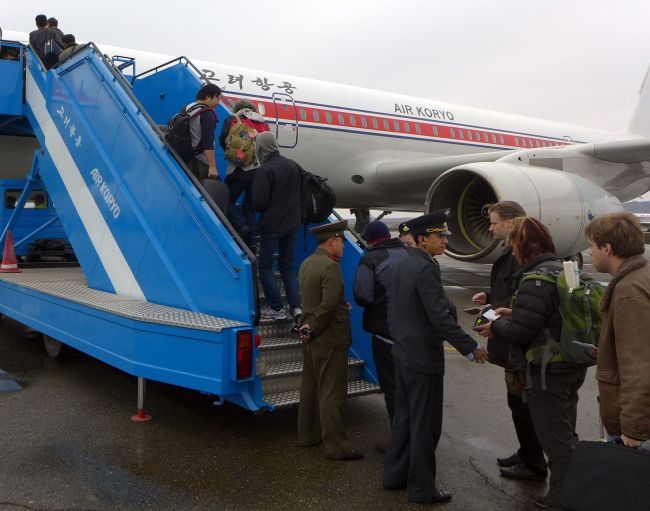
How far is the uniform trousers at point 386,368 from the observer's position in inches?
145

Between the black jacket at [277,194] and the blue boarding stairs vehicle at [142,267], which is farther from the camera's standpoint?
the black jacket at [277,194]

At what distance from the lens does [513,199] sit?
24.8 ft

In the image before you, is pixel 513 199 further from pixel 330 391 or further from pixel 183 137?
pixel 330 391

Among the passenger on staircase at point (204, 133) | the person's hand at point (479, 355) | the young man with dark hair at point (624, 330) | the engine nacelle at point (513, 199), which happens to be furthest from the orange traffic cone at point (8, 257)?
the young man with dark hair at point (624, 330)

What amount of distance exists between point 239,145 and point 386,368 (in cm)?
216

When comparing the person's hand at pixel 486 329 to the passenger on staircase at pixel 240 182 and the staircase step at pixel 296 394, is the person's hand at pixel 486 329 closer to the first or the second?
the staircase step at pixel 296 394

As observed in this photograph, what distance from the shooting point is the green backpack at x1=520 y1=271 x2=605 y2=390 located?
2.73 m

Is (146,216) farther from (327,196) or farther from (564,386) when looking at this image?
(564,386)

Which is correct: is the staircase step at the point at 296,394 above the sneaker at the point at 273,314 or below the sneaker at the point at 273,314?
below

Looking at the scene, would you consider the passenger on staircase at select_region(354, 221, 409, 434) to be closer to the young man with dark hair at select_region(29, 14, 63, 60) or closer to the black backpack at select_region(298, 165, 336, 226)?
the black backpack at select_region(298, 165, 336, 226)

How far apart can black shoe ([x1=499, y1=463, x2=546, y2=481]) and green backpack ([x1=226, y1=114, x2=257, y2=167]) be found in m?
2.97

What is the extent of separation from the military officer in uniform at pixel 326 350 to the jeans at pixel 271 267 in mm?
724

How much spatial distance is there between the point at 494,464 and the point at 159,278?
2.54 m

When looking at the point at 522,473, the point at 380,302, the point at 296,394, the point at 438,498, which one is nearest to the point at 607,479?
the point at 438,498
